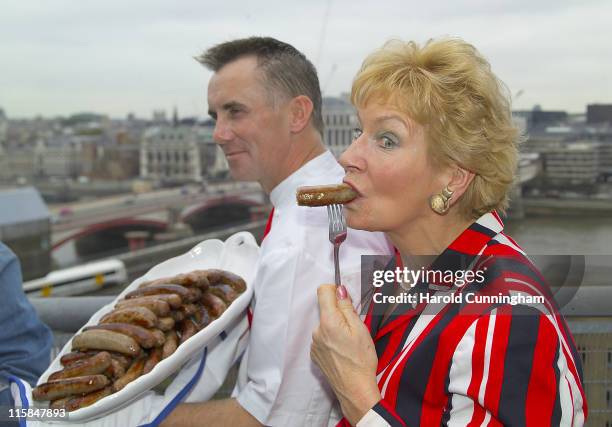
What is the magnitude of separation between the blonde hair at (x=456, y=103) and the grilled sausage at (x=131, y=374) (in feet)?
2.88

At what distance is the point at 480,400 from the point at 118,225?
39.2m

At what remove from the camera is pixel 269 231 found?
207 cm

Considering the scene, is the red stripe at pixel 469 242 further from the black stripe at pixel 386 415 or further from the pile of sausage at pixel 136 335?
the pile of sausage at pixel 136 335

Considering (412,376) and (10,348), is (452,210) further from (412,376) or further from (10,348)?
(10,348)

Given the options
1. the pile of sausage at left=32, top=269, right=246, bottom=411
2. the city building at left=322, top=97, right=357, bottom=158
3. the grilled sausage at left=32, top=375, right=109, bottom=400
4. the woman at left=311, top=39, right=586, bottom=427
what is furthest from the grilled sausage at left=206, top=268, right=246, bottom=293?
the city building at left=322, top=97, right=357, bottom=158

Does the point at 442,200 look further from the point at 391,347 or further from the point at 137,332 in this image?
the point at 137,332

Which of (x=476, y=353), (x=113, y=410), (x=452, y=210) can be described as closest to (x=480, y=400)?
(x=476, y=353)

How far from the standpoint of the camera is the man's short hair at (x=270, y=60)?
227cm

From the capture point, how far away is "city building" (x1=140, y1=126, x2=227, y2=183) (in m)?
39.3

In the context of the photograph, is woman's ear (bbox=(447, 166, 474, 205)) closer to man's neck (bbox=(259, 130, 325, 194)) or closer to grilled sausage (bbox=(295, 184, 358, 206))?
grilled sausage (bbox=(295, 184, 358, 206))

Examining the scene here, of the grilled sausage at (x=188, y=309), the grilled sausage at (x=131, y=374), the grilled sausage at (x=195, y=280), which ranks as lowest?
the grilled sausage at (x=131, y=374)

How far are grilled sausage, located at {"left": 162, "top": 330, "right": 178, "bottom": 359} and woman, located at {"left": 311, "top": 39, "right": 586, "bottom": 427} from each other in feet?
1.59

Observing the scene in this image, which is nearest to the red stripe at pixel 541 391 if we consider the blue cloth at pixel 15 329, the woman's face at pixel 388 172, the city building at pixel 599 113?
the woman's face at pixel 388 172

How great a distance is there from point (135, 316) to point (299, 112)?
0.92 m
